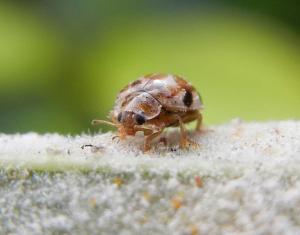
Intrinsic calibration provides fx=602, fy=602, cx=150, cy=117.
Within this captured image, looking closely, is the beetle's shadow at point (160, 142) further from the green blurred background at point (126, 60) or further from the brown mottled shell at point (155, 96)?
the green blurred background at point (126, 60)

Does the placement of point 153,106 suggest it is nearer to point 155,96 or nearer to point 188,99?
point 155,96

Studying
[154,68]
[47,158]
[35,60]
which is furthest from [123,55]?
[47,158]

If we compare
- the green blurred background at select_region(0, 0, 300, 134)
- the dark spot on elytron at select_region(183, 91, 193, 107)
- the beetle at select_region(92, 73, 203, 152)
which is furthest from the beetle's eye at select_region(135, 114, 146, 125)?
the green blurred background at select_region(0, 0, 300, 134)

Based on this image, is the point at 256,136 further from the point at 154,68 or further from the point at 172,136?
the point at 154,68

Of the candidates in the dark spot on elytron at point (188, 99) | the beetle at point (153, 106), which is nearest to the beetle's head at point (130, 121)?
the beetle at point (153, 106)

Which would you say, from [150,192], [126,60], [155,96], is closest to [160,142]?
[155,96]

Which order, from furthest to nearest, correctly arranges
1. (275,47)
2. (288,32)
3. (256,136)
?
(288,32) → (275,47) → (256,136)

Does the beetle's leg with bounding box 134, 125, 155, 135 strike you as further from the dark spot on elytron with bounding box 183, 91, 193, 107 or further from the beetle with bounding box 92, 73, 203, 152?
the dark spot on elytron with bounding box 183, 91, 193, 107
